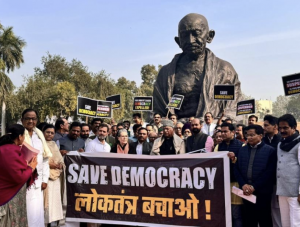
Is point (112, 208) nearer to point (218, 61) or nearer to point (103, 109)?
point (103, 109)

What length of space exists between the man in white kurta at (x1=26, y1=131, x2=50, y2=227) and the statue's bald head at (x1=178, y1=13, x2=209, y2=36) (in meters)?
11.1

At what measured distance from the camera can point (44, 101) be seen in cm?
3891

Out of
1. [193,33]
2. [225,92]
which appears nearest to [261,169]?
[225,92]

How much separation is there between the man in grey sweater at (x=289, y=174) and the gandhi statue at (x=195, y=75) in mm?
10233

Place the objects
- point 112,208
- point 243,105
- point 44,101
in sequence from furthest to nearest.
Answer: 1. point 44,101
2. point 243,105
3. point 112,208

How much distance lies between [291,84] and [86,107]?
5.19 meters

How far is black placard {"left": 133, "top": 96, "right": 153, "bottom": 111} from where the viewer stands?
45.9 feet

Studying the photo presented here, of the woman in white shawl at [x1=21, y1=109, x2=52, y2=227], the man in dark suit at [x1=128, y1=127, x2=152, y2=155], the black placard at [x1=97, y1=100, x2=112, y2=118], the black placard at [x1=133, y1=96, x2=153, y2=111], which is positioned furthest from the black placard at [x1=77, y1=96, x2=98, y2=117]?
the woman in white shawl at [x1=21, y1=109, x2=52, y2=227]

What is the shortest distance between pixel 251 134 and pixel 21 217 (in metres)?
3.28

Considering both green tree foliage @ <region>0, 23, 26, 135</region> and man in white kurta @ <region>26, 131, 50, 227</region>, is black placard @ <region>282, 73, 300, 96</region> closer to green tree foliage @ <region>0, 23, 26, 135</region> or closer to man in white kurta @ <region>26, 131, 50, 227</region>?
man in white kurta @ <region>26, 131, 50, 227</region>

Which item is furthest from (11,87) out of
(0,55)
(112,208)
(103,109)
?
(112,208)

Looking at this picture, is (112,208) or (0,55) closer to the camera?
(112,208)

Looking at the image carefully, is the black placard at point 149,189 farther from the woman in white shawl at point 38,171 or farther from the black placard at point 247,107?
the black placard at point 247,107

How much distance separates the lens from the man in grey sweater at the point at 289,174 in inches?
210
